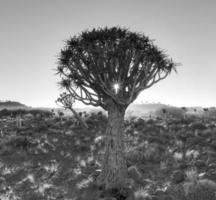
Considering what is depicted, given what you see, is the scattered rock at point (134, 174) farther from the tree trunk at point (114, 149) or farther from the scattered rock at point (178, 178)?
the scattered rock at point (178, 178)

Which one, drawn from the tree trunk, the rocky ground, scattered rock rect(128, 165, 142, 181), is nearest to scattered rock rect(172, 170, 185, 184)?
the rocky ground

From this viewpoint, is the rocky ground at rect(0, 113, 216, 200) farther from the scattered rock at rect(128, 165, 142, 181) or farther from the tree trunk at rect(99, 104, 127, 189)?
the tree trunk at rect(99, 104, 127, 189)

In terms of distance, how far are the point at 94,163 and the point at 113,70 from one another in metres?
5.82

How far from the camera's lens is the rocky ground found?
32.0 ft

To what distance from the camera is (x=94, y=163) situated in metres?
13.9

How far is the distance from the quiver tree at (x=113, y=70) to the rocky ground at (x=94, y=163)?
1309mm

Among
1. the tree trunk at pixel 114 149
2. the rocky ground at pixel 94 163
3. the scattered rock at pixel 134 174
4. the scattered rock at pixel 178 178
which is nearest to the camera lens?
the rocky ground at pixel 94 163

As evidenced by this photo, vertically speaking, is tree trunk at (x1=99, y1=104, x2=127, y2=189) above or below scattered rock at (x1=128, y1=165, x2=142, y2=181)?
above

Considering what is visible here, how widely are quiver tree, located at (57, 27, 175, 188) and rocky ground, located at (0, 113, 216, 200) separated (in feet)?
4.29

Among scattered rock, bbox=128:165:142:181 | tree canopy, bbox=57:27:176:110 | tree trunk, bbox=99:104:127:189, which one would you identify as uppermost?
tree canopy, bbox=57:27:176:110

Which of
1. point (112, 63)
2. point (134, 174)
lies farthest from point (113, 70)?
point (134, 174)

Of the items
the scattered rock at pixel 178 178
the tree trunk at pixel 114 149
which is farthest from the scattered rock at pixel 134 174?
the scattered rock at pixel 178 178

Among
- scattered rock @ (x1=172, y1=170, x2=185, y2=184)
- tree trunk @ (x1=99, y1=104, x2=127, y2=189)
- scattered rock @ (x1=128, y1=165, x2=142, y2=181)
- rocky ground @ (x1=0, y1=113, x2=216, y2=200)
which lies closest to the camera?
rocky ground @ (x1=0, y1=113, x2=216, y2=200)

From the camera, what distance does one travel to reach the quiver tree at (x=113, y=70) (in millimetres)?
9938
